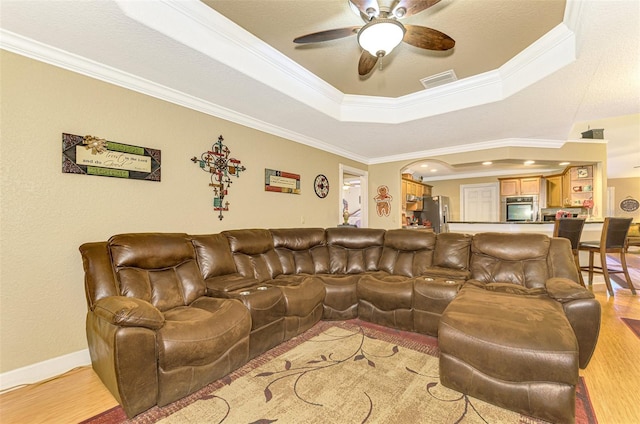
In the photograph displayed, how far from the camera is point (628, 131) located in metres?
5.19

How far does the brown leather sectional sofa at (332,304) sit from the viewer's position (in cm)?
152

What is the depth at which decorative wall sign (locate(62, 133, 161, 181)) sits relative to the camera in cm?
214

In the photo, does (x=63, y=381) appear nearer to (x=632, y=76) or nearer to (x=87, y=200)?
(x=87, y=200)

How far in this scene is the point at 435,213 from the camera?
7770 millimetres

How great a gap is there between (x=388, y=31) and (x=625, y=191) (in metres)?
13.3

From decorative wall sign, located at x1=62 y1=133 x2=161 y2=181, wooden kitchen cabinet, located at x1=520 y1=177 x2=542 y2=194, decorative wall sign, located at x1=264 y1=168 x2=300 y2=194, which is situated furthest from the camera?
wooden kitchen cabinet, located at x1=520 y1=177 x2=542 y2=194

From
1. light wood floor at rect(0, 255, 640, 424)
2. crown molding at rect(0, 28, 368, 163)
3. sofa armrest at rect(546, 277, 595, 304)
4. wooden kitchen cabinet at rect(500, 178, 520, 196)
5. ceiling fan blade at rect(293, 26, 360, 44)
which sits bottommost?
light wood floor at rect(0, 255, 640, 424)

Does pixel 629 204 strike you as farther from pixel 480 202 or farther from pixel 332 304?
pixel 332 304

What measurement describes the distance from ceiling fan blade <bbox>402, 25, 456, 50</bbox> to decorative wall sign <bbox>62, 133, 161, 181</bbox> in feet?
7.98

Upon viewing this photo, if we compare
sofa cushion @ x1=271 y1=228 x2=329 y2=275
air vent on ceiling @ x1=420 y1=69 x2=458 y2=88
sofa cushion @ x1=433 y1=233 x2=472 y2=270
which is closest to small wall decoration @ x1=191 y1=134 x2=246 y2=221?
sofa cushion @ x1=271 y1=228 x2=329 y2=275

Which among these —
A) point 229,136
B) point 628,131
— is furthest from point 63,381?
point 628,131

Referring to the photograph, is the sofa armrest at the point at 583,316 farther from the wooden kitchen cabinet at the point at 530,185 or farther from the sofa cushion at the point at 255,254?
the wooden kitchen cabinet at the point at 530,185

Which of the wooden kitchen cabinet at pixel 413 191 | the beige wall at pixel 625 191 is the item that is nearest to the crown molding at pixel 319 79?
the wooden kitchen cabinet at pixel 413 191

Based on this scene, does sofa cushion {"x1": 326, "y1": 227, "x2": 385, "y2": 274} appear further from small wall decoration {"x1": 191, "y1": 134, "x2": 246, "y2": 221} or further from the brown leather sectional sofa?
small wall decoration {"x1": 191, "y1": 134, "x2": 246, "y2": 221}
